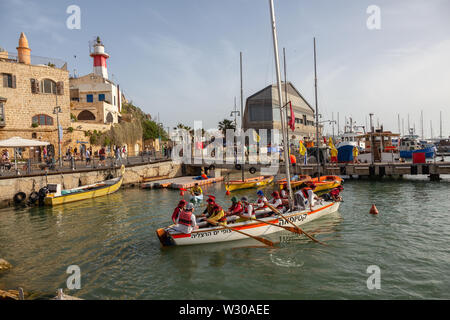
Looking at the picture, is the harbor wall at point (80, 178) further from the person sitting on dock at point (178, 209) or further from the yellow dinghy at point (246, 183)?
the person sitting on dock at point (178, 209)

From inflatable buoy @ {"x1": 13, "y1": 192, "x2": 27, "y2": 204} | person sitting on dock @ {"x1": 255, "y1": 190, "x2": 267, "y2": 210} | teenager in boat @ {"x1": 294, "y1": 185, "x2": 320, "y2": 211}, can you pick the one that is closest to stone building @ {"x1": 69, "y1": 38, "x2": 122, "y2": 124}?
inflatable buoy @ {"x1": 13, "y1": 192, "x2": 27, "y2": 204}

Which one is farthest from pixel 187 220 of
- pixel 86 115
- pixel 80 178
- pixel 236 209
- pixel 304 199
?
pixel 86 115

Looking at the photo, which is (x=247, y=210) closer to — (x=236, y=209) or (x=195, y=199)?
(x=236, y=209)

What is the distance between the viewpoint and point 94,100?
4931 centimetres

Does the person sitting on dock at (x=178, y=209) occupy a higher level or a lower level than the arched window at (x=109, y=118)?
lower

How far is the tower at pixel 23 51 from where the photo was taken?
116 feet

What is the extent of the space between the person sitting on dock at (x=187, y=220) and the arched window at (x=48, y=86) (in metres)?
33.1

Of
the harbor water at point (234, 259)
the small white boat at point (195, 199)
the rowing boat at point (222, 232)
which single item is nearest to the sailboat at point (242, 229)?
the rowing boat at point (222, 232)

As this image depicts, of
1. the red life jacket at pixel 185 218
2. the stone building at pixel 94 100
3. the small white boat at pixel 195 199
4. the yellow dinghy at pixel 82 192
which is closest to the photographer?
the red life jacket at pixel 185 218

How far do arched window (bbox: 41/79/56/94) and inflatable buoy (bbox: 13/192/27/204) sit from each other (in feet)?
60.2
